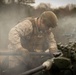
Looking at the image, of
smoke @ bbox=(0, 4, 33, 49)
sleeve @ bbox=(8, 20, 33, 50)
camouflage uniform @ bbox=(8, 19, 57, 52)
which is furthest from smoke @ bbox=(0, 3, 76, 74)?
sleeve @ bbox=(8, 20, 33, 50)

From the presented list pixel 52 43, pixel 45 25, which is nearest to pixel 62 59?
pixel 45 25

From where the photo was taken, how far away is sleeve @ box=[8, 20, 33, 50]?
10.9ft

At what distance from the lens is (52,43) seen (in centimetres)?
397

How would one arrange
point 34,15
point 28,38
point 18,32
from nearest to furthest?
point 18,32
point 28,38
point 34,15

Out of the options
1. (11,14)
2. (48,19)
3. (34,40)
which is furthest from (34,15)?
(48,19)

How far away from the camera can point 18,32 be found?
350 centimetres

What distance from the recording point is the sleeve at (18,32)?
334 centimetres

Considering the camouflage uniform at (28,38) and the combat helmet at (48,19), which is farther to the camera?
the combat helmet at (48,19)

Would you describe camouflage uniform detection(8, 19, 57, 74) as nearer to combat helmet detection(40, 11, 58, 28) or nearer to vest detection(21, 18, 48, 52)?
vest detection(21, 18, 48, 52)

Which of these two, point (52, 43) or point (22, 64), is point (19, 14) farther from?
point (22, 64)

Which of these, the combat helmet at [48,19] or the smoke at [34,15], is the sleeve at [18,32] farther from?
the smoke at [34,15]

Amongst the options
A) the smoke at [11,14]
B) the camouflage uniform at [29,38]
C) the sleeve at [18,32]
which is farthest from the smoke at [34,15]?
the sleeve at [18,32]

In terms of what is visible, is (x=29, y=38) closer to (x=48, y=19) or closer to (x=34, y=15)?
(x=48, y=19)

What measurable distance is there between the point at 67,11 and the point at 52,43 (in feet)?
16.4
